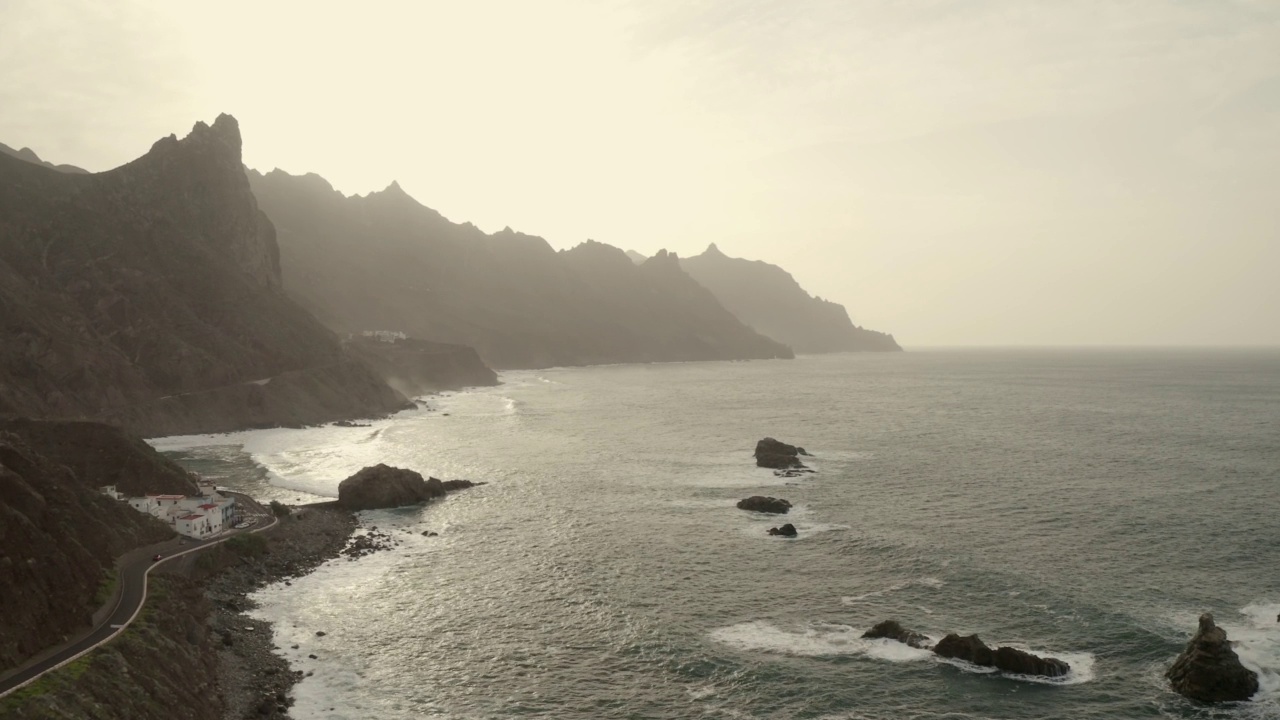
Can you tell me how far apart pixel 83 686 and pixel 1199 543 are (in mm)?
78848

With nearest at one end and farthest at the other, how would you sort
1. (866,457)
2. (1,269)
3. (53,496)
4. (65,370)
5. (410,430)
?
1. (53,496)
2. (866,457)
3. (65,370)
4. (1,269)
5. (410,430)

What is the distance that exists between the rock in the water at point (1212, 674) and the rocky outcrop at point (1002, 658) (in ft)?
18.1

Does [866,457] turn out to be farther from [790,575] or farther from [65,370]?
[65,370]

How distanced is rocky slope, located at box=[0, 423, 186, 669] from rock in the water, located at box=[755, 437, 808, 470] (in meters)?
71.6

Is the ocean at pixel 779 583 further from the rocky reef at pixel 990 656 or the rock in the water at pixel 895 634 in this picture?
the rock in the water at pixel 895 634

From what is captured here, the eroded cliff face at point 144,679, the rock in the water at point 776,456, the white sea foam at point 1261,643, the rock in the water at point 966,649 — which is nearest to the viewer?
the eroded cliff face at point 144,679

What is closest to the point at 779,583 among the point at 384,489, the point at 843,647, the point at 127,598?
the point at 843,647

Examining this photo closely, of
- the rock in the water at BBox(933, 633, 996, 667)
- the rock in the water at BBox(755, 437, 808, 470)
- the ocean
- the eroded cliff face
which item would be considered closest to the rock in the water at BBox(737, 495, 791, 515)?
the ocean

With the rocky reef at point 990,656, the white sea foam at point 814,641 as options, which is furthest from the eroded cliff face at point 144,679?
the rocky reef at point 990,656

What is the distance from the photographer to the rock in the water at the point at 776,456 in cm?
11106

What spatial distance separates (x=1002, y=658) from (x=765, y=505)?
39.5 meters

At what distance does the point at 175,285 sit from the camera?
6585 inches

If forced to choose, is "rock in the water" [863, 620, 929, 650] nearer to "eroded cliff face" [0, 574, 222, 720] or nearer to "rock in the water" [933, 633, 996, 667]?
"rock in the water" [933, 633, 996, 667]

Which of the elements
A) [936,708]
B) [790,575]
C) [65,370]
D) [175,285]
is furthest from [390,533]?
[175,285]
